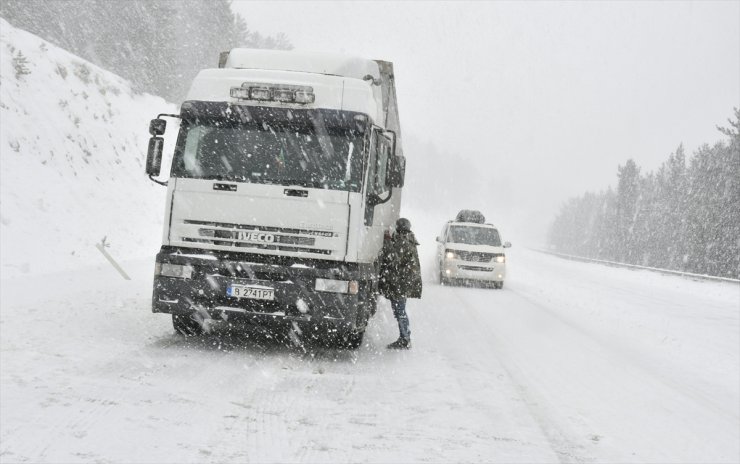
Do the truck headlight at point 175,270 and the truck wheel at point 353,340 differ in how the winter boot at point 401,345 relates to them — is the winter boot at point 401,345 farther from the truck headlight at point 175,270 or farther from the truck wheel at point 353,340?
the truck headlight at point 175,270

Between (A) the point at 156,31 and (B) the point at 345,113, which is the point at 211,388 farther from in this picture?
(A) the point at 156,31

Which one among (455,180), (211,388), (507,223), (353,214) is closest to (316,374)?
(211,388)

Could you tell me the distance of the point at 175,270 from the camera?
7.19 meters

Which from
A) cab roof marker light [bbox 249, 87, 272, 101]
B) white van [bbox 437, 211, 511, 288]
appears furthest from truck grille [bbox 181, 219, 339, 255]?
white van [bbox 437, 211, 511, 288]

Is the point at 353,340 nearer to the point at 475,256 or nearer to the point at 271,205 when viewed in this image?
the point at 271,205

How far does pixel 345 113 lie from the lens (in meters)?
7.30

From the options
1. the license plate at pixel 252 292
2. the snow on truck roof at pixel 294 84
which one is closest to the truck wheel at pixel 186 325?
the license plate at pixel 252 292

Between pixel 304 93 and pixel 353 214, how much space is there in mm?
1550

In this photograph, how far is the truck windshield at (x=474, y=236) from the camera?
18328mm

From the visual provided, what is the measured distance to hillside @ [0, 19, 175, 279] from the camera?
13.1 m

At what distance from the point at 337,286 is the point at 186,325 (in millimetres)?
2236

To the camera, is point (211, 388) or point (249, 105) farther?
point (249, 105)

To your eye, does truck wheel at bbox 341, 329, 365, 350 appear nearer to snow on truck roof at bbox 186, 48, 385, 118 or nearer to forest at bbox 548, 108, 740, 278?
snow on truck roof at bbox 186, 48, 385, 118

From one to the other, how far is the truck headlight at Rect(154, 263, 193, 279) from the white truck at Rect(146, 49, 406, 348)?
0.4 inches
